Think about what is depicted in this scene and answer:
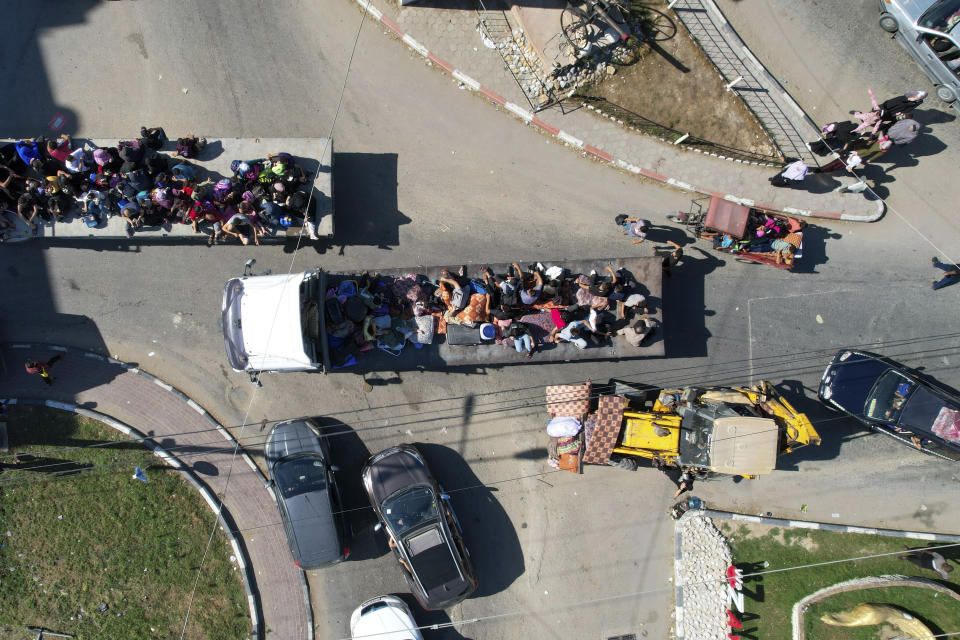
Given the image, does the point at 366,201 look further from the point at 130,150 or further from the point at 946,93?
the point at 946,93

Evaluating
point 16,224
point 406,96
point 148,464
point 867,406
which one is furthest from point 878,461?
point 16,224

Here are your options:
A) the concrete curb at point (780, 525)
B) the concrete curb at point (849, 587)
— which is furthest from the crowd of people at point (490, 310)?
the concrete curb at point (849, 587)

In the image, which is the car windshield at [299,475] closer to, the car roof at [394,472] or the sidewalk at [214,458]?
the car roof at [394,472]

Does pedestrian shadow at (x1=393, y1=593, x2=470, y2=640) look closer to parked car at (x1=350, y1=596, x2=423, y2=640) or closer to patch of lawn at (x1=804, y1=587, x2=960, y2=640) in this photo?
parked car at (x1=350, y1=596, x2=423, y2=640)

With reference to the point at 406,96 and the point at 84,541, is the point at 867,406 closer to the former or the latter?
the point at 406,96

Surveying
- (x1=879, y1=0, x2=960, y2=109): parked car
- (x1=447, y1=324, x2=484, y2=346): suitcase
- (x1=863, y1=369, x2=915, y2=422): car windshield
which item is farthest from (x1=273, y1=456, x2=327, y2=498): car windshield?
(x1=879, y1=0, x2=960, y2=109): parked car
